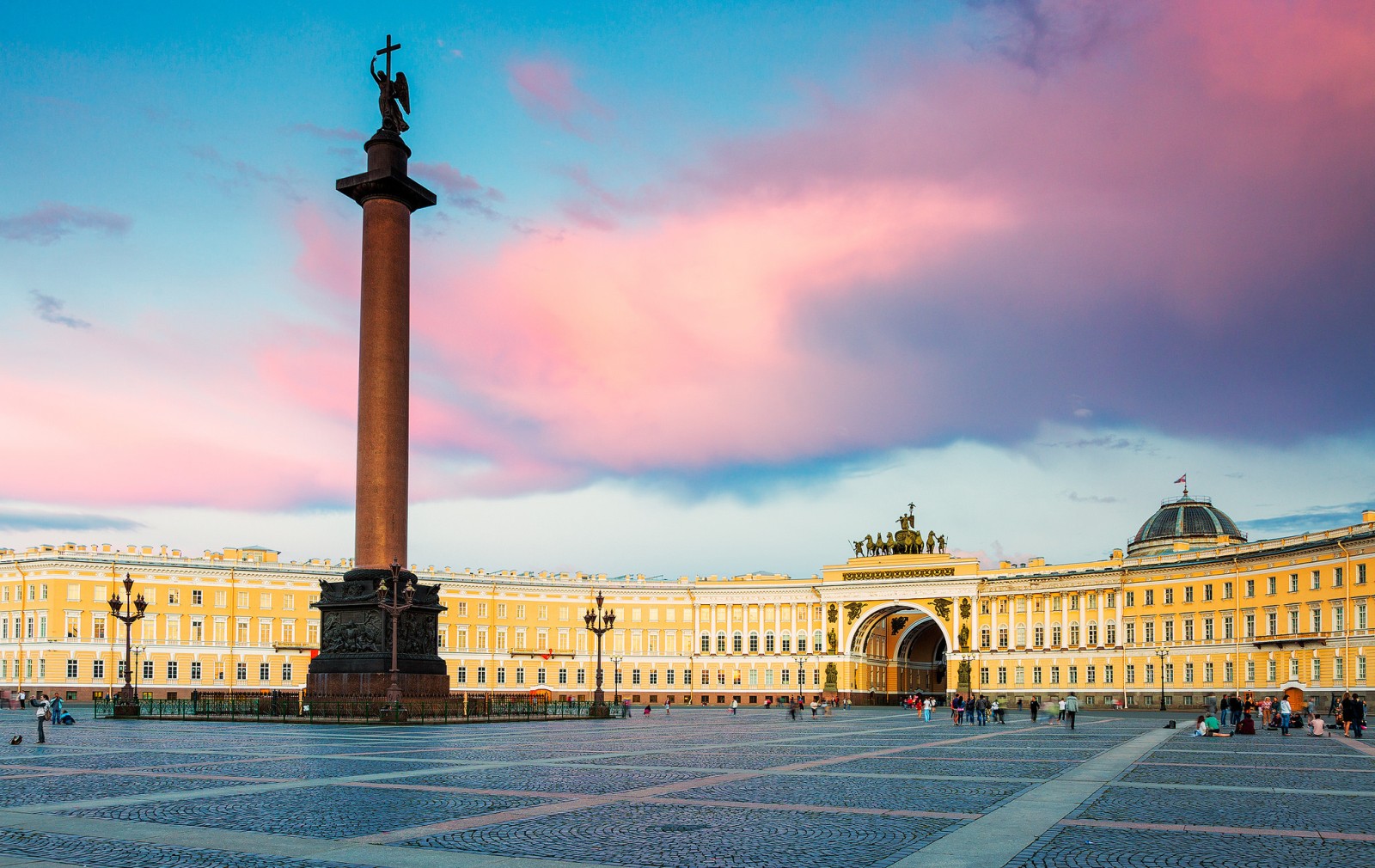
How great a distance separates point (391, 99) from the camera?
2036 inches

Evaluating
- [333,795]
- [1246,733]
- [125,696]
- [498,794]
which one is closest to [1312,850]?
[498,794]

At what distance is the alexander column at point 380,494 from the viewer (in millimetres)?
47250

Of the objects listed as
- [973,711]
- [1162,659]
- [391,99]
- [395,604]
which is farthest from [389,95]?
[1162,659]

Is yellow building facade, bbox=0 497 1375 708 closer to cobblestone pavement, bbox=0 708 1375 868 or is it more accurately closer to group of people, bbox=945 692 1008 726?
group of people, bbox=945 692 1008 726

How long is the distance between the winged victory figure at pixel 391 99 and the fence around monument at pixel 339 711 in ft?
76.6

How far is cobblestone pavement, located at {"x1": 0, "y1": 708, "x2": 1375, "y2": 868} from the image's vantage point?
13812mm

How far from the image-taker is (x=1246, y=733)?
46.6 m

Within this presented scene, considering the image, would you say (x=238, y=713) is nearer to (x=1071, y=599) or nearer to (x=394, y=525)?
(x=394, y=525)

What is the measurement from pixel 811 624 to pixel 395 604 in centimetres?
9615

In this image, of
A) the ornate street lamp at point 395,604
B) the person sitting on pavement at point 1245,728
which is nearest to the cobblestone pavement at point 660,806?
the ornate street lamp at point 395,604

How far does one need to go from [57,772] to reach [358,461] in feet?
81.9

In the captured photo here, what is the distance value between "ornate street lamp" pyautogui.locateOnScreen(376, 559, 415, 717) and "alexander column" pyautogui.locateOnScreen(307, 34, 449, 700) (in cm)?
12

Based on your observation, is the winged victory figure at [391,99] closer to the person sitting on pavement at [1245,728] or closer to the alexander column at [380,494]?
the alexander column at [380,494]

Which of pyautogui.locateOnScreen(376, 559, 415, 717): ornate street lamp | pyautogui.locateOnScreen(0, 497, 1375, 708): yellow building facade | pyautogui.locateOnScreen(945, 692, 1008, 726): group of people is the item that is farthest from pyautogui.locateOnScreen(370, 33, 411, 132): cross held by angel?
pyautogui.locateOnScreen(0, 497, 1375, 708): yellow building facade
